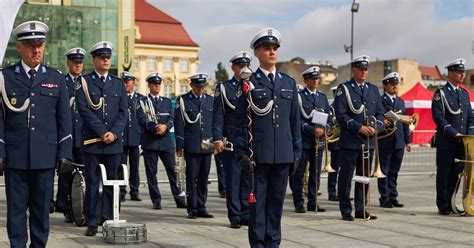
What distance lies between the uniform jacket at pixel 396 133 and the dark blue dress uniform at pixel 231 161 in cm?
369

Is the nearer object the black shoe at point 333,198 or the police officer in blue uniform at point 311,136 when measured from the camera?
the police officer in blue uniform at point 311,136

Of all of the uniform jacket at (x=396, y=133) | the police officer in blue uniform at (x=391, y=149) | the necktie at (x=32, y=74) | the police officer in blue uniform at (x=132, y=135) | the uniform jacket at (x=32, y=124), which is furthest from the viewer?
the police officer in blue uniform at (x=132, y=135)

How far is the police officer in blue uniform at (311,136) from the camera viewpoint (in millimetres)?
12125

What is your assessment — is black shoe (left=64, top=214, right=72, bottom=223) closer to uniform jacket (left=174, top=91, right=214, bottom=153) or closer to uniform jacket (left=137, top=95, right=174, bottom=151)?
uniform jacket (left=174, top=91, right=214, bottom=153)

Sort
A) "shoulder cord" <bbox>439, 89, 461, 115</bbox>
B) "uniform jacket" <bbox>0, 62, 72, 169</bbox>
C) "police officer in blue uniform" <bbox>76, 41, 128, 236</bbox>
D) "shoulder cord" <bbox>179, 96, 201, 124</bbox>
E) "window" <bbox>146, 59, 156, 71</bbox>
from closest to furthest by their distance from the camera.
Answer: "uniform jacket" <bbox>0, 62, 72, 169</bbox> < "police officer in blue uniform" <bbox>76, 41, 128, 236</bbox> < "shoulder cord" <bbox>439, 89, 461, 115</bbox> < "shoulder cord" <bbox>179, 96, 201, 124</bbox> < "window" <bbox>146, 59, 156, 71</bbox>

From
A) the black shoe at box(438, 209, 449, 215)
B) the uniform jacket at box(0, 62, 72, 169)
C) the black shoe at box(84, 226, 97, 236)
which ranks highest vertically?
the uniform jacket at box(0, 62, 72, 169)

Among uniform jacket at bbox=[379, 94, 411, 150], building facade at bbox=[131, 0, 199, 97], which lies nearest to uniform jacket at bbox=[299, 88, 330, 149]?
uniform jacket at bbox=[379, 94, 411, 150]

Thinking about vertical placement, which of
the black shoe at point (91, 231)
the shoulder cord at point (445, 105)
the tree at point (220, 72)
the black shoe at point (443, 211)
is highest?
the tree at point (220, 72)

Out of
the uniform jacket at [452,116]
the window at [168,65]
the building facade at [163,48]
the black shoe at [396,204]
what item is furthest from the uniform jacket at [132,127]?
the window at [168,65]

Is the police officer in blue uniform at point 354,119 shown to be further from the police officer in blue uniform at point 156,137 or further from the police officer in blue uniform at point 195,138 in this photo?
the police officer in blue uniform at point 156,137

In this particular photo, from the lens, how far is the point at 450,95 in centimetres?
1147

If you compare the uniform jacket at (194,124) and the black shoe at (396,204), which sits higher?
the uniform jacket at (194,124)

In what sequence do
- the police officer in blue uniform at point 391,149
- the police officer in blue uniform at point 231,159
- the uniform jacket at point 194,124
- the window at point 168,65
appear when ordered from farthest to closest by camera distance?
the window at point 168,65 → the police officer in blue uniform at point 391,149 → the uniform jacket at point 194,124 → the police officer in blue uniform at point 231,159

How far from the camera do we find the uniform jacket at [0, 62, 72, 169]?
23.7 feet
